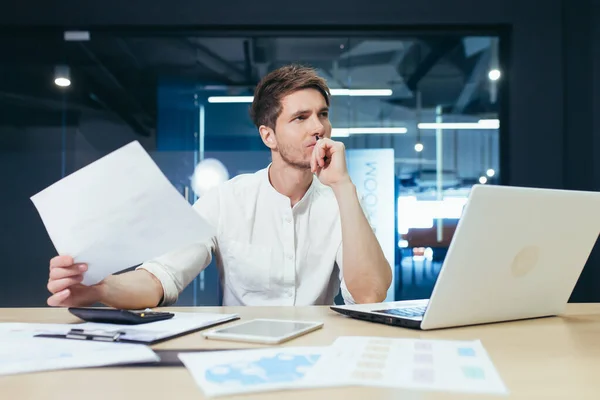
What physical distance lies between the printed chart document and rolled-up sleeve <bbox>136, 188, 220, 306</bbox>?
0.32 m

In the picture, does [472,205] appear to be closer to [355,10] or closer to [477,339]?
[477,339]

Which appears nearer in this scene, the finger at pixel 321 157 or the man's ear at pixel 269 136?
the finger at pixel 321 157

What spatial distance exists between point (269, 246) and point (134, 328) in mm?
871

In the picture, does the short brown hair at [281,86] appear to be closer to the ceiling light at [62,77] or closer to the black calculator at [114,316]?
the black calculator at [114,316]

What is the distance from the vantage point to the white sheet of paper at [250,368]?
66cm

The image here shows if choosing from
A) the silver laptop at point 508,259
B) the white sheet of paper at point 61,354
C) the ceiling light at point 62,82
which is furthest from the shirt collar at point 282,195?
the ceiling light at point 62,82

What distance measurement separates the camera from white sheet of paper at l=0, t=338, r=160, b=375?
0.77 metres

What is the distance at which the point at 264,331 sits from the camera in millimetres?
998

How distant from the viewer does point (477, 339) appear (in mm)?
972

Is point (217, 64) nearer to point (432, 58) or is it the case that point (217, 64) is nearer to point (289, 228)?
point (432, 58)

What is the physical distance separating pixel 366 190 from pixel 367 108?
1.82ft

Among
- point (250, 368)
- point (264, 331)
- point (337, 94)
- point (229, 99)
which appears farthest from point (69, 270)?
point (337, 94)

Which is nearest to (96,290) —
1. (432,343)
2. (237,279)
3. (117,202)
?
(117,202)

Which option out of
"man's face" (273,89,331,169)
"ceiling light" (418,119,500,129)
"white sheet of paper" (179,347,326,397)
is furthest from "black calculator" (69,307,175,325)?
"ceiling light" (418,119,500,129)
